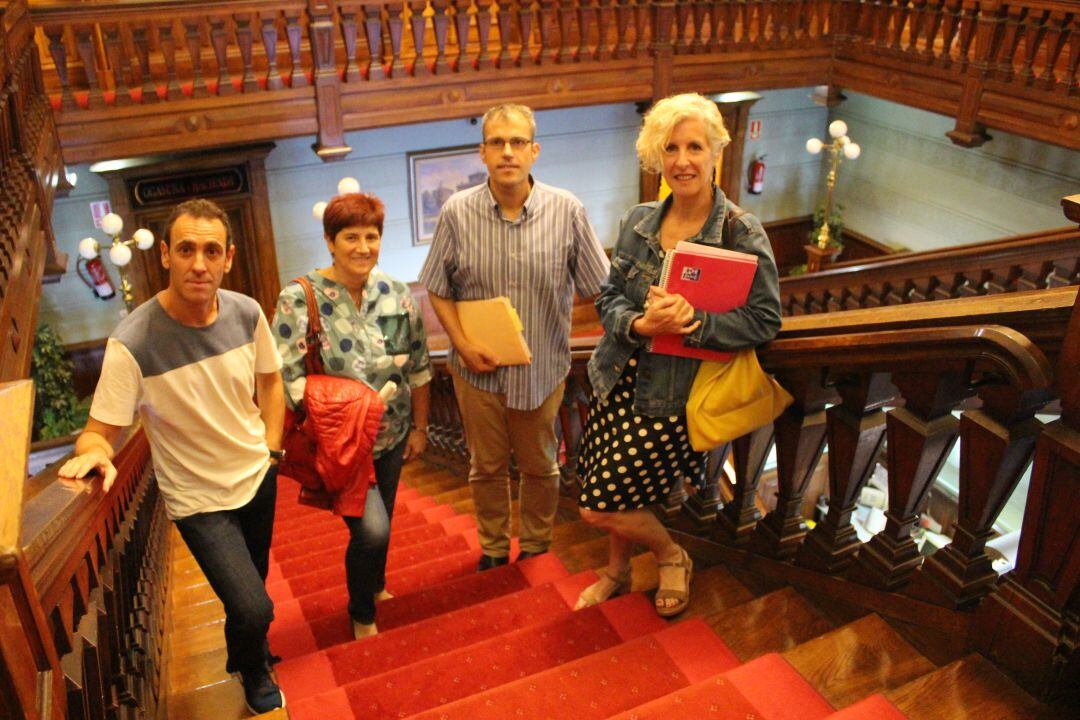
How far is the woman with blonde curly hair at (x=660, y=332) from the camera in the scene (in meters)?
2.04

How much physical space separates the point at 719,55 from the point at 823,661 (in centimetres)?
782

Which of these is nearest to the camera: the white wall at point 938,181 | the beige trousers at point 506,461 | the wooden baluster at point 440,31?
the beige trousers at point 506,461

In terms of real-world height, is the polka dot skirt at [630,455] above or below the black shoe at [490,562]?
above

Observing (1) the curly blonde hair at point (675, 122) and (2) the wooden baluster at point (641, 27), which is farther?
(2) the wooden baluster at point (641, 27)

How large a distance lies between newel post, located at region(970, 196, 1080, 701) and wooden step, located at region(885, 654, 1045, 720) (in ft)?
0.10

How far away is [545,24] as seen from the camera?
25.8 feet

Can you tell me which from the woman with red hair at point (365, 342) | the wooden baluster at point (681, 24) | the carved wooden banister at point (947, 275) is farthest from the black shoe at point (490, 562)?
the wooden baluster at point (681, 24)

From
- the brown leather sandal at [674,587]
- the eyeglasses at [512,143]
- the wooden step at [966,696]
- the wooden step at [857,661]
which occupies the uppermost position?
the eyeglasses at [512,143]

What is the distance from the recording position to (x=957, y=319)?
1.69m

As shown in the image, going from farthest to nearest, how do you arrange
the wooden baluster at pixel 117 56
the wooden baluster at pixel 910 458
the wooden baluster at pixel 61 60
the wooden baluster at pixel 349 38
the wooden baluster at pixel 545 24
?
the wooden baluster at pixel 545 24, the wooden baluster at pixel 349 38, the wooden baluster at pixel 117 56, the wooden baluster at pixel 61 60, the wooden baluster at pixel 910 458

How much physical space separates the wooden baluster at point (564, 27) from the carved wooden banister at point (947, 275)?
9.90 ft

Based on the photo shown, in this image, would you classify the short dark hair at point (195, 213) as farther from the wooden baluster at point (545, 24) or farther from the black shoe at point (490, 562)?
the wooden baluster at point (545, 24)

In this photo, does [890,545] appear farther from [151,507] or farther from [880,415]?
[151,507]

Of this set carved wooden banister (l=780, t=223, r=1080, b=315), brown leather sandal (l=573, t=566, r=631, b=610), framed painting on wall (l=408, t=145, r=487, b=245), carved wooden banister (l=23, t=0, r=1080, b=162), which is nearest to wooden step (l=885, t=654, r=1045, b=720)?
brown leather sandal (l=573, t=566, r=631, b=610)
